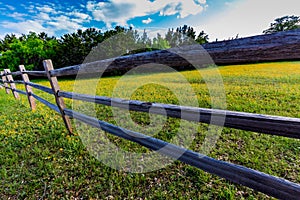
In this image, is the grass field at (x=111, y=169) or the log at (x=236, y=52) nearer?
the log at (x=236, y=52)

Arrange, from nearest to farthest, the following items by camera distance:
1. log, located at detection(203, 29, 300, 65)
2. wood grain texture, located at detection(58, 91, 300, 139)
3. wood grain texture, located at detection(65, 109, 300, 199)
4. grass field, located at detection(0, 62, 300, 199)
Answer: log, located at detection(203, 29, 300, 65) < wood grain texture, located at detection(58, 91, 300, 139) < wood grain texture, located at detection(65, 109, 300, 199) < grass field, located at detection(0, 62, 300, 199)

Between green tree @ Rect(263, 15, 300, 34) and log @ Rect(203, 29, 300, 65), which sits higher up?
green tree @ Rect(263, 15, 300, 34)

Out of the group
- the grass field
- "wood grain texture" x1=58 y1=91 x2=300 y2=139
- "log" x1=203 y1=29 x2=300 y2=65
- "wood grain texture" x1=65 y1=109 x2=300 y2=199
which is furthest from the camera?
the grass field

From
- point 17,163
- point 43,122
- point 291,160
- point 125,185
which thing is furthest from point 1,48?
point 291,160

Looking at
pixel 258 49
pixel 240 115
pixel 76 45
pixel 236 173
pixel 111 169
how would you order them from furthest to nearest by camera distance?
1. pixel 76 45
2. pixel 111 169
3. pixel 236 173
4. pixel 240 115
5. pixel 258 49

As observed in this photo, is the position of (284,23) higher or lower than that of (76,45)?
higher

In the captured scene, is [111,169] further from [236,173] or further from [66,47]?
[66,47]

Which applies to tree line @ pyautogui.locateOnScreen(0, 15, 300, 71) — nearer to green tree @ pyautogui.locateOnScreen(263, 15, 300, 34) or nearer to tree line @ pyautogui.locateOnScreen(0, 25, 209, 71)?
tree line @ pyautogui.locateOnScreen(0, 25, 209, 71)

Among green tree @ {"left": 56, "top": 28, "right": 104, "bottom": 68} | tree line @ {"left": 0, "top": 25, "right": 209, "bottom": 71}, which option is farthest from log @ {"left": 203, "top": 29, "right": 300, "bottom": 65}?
green tree @ {"left": 56, "top": 28, "right": 104, "bottom": 68}

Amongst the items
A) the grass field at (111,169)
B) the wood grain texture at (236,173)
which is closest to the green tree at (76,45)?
the grass field at (111,169)

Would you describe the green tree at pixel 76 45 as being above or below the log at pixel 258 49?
above

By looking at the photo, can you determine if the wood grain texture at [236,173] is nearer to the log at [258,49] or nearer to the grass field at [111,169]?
the grass field at [111,169]

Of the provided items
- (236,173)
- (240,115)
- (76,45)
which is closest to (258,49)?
(240,115)

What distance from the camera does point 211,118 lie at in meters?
1.23
